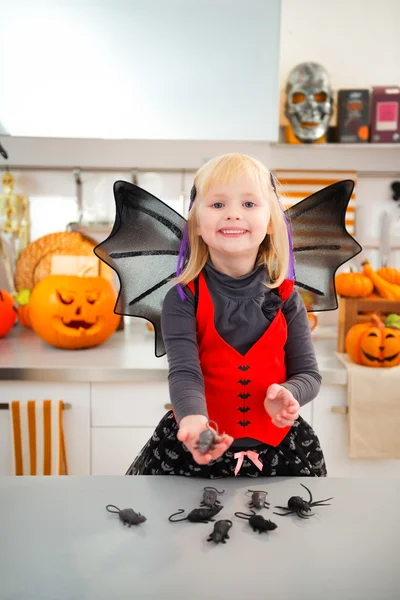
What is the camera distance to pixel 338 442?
161 centimetres

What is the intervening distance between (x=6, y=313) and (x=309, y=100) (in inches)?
45.6

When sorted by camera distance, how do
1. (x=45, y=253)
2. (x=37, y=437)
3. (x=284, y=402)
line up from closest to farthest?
(x=284, y=402)
(x=37, y=437)
(x=45, y=253)

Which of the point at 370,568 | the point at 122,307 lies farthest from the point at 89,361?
the point at 370,568

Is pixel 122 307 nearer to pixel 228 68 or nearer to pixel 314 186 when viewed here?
pixel 228 68

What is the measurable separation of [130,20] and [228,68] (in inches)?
12.7

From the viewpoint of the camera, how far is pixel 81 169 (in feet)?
6.75

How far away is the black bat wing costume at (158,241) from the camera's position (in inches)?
38.6

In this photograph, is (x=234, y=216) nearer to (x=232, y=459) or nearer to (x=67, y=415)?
(x=232, y=459)

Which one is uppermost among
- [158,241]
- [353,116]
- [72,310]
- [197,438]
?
[353,116]

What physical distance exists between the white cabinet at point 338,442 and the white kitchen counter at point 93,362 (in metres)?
0.05

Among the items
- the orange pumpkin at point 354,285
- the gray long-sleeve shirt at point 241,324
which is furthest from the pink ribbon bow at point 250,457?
the orange pumpkin at point 354,285

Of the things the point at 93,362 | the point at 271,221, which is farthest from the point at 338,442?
the point at 271,221

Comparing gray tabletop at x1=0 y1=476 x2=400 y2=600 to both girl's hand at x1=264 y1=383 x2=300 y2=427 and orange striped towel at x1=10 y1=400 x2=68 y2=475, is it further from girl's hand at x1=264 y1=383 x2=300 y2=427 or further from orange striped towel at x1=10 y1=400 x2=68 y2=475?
orange striped towel at x1=10 y1=400 x2=68 y2=475

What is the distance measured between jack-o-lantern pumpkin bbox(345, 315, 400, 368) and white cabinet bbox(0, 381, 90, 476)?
2.44 feet
